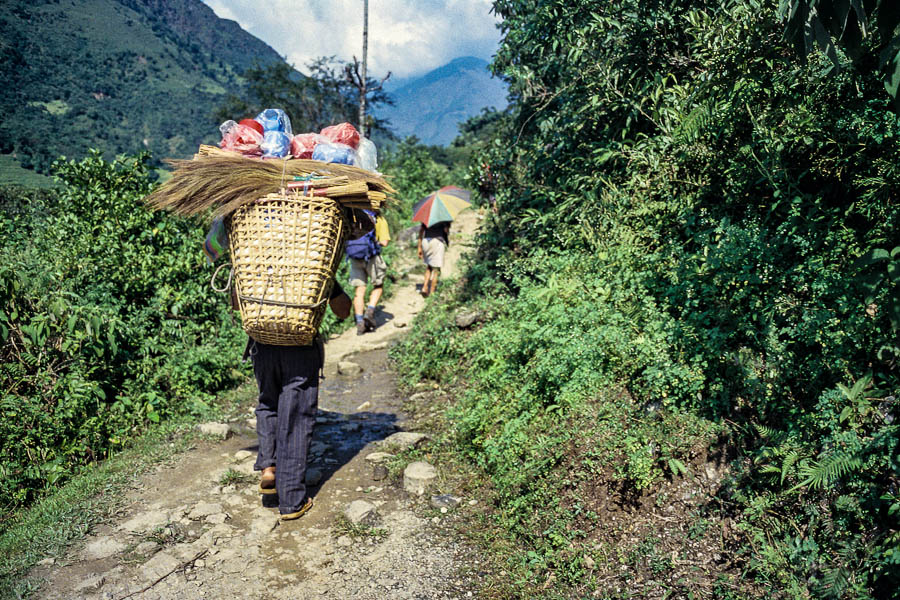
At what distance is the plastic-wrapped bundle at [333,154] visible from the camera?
11.9ft

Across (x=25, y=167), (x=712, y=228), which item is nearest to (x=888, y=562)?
(x=712, y=228)

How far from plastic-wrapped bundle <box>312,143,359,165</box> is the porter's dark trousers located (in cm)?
122

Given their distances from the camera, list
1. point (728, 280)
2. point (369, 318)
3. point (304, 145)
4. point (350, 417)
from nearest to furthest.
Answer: point (728, 280) → point (304, 145) → point (350, 417) → point (369, 318)

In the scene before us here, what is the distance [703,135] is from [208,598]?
4.31 metres

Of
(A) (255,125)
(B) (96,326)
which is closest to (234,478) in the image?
(B) (96,326)

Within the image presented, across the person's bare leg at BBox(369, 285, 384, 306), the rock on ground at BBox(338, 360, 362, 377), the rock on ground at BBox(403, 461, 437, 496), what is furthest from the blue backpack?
the rock on ground at BBox(403, 461, 437, 496)

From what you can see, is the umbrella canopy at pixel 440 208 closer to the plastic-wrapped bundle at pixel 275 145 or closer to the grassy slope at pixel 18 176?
the grassy slope at pixel 18 176

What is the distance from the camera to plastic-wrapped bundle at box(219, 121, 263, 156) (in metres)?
3.62

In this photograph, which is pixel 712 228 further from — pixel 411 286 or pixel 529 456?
pixel 411 286

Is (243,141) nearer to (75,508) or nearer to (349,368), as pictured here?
(75,508)

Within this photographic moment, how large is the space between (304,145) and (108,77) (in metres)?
37.8

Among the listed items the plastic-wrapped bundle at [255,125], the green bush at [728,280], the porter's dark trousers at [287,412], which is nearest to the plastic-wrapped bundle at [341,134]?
the plastic-wrapped bundle at [255,125]

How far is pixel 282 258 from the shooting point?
3244 millimetres

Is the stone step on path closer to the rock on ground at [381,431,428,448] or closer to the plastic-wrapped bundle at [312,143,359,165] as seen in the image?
the rock on ground at [381,431,428,448]
